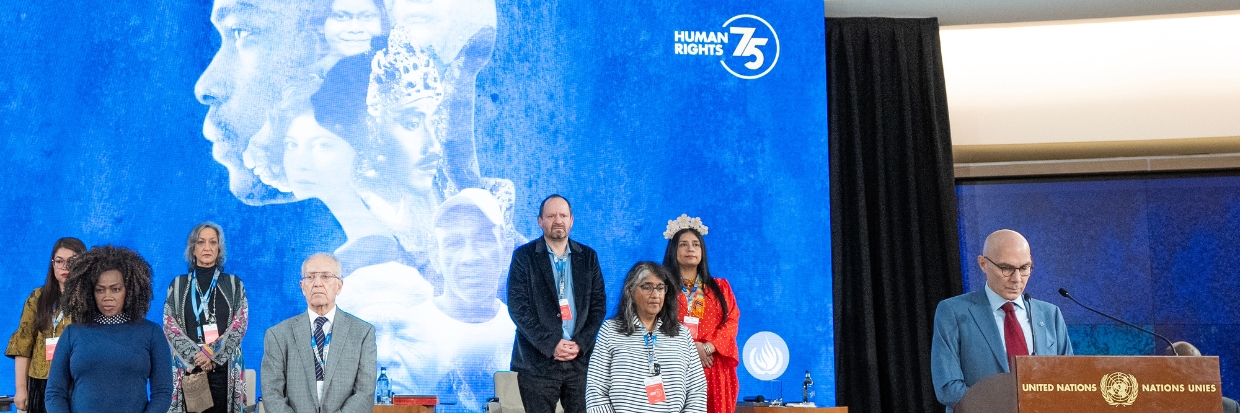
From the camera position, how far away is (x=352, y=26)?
581 cm

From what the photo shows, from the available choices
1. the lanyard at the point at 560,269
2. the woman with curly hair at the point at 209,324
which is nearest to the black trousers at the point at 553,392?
the lanyard at the point at 560,269

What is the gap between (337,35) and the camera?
19.0 ft

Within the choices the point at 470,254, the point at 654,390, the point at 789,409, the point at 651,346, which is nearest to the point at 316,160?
the point at 470,254

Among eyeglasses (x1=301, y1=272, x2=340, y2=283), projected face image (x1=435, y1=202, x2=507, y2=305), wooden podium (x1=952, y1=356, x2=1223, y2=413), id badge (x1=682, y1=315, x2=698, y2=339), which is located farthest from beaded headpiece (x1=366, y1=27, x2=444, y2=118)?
wooden podium (x1=952, y1=356, x2=1223, y2=413)

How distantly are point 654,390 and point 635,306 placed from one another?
1.12 ft

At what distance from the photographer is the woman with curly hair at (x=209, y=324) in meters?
4.83

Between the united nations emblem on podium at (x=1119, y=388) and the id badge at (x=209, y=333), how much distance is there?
146 inches

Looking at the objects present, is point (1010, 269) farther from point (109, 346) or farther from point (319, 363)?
point (109, 346)

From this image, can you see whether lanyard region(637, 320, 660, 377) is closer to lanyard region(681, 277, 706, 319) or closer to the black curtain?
lanyard region(681, 277, 706, 319)

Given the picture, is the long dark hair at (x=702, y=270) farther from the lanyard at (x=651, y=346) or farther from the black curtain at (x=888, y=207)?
the black curtain at (x=888, y=207)

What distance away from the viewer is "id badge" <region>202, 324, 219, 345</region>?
484cm

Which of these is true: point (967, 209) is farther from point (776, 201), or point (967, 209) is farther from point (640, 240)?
point (640, 240)

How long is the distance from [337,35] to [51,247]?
5.98ft

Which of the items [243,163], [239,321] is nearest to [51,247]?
[243,163]
